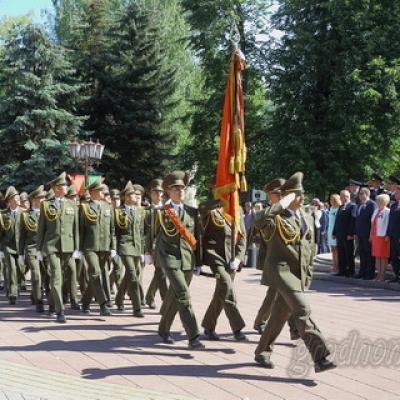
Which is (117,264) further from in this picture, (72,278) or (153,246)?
(153,246)

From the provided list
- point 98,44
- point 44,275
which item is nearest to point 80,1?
point 98,44

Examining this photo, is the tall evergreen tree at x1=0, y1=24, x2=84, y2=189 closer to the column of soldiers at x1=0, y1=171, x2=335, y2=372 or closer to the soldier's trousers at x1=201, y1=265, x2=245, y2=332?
the column of soldiers at x1=0, y1=171, x2=335, y2=372

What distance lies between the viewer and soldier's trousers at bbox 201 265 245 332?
28.1 ft

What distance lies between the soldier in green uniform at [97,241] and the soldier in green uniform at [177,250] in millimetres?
2400

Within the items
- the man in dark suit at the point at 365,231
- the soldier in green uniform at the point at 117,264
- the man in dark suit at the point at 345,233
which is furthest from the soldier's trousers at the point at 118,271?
the man in dark suit at the point at 345,233

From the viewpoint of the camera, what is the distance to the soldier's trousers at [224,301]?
858 centimetres

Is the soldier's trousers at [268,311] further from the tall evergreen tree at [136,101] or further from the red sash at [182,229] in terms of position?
the tall evergreen tree at [136,101]

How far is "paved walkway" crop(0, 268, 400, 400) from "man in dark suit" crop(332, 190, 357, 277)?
4.87 meters

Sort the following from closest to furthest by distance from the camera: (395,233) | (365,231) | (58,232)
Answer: (58,232)
(395,233)
(365,231)

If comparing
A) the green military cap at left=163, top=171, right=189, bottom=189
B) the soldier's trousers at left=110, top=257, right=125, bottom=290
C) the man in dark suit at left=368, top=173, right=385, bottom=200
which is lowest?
the soldier's trousers at left=110, top=257, right=125, bottom=290

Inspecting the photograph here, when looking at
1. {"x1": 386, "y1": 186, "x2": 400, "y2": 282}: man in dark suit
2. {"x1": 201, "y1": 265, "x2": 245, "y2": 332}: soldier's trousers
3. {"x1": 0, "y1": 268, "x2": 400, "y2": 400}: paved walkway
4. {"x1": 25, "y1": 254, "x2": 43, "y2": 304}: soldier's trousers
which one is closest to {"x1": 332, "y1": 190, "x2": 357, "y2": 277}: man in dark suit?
{"x1": 386, "y1": 186, "x2": 400, "y2": 282}: man in dark suit

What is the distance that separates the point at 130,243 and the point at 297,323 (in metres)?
4.90

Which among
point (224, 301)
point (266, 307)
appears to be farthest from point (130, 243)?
point (266, 307)

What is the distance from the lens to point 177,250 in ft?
27.8
